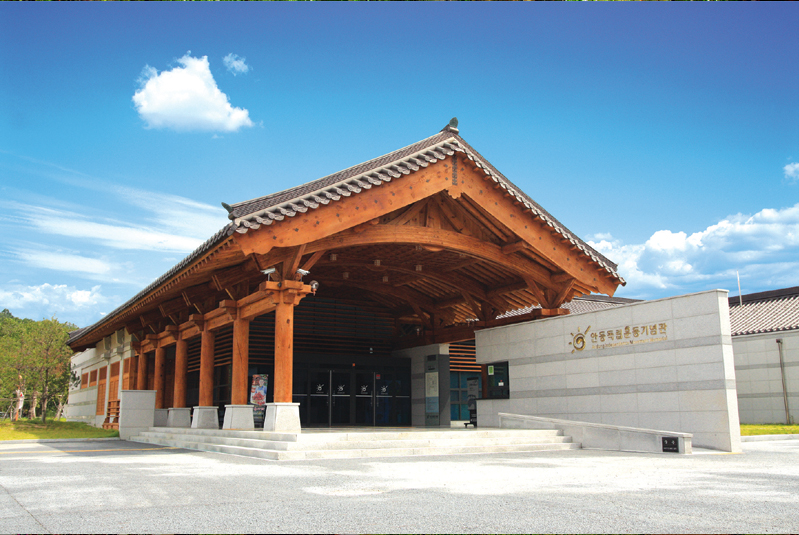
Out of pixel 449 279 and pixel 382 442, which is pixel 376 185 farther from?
pixel 449 279

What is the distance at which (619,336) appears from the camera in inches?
578

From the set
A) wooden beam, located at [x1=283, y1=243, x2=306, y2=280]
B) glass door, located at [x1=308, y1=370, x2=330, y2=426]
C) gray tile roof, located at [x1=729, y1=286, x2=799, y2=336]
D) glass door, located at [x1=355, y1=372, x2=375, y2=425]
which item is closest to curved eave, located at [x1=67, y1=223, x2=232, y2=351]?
wooden beam, located at [x1=283, y1=243, x2=306, y2=280]

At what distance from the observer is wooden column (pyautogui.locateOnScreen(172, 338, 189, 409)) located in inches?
781

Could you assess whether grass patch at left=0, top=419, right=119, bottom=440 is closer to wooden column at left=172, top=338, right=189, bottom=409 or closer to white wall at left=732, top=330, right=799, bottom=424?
wooden column at left=172, top=338, right=189, bottom=409

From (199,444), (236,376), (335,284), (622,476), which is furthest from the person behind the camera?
(335,284)

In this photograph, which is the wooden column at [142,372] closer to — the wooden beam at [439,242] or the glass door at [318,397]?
the glass door at [318,397]

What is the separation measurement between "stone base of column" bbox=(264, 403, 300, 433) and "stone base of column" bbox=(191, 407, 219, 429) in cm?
542

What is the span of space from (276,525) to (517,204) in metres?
12.9

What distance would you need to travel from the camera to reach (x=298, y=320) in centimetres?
2294

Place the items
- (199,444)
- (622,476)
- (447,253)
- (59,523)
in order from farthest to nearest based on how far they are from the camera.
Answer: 1. (447,253)
2. (199,444)
3. (622,476)
4. (59,523)

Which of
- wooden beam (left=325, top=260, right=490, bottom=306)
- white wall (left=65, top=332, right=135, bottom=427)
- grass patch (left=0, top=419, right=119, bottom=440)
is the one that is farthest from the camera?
white wall (left=65, top=332, right=135, bottom=427)

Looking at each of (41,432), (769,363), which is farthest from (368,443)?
(769,363)

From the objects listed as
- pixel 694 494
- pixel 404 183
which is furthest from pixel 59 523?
pixel 404 183

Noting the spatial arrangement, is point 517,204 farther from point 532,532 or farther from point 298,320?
point 532,532
